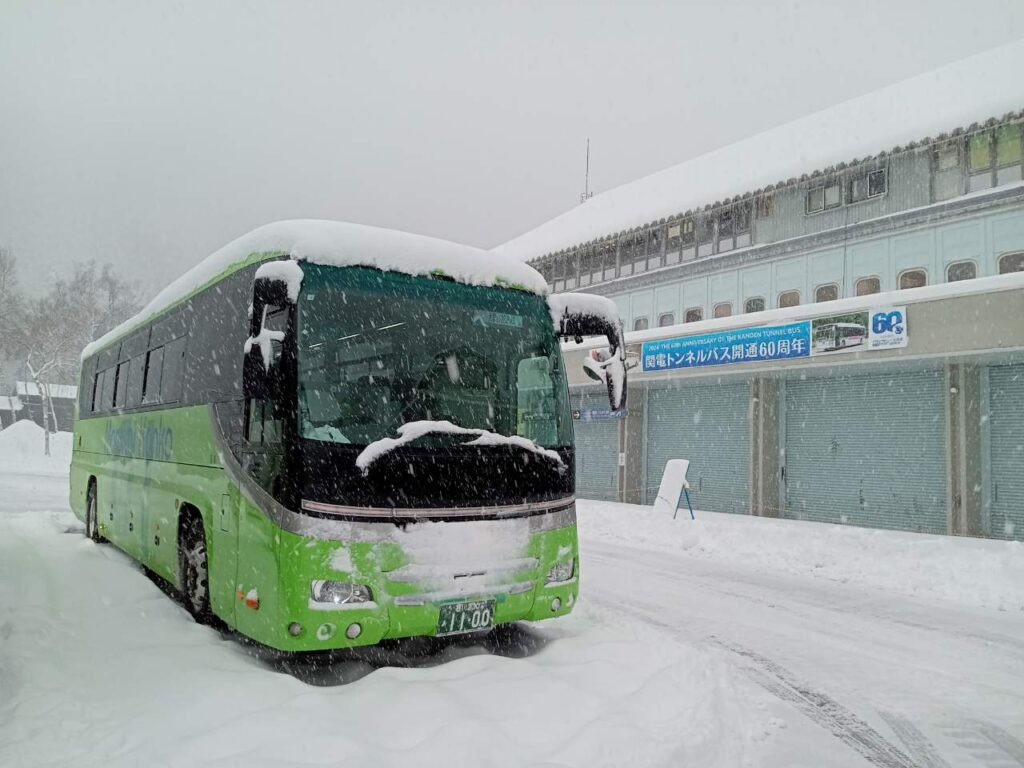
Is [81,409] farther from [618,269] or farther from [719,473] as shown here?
[618,269]

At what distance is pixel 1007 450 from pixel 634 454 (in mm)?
10307

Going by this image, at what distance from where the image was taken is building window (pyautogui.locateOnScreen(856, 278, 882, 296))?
19.8 metres

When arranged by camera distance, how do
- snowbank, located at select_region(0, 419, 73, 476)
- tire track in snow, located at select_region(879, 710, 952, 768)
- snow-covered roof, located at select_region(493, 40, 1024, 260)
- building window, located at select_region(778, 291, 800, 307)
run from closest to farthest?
tire track in snow, located at select_region(879, 710, 952, 768) → snow-covered roof, located at select_region(493, 40, 1024, 260) → building window, located at select_region(778, 291, 800, 307) → snowbank, located at select_region(0, 419, 73, 476)

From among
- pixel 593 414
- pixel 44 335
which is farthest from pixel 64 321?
pixel 593 414

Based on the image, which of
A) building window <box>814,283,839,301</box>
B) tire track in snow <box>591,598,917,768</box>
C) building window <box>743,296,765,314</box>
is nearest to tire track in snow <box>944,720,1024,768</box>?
tire track in snow <box>591,598,917,768</box>

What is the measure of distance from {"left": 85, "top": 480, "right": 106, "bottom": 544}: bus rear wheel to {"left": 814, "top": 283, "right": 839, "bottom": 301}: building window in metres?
18.3

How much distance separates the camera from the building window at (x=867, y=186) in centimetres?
1998

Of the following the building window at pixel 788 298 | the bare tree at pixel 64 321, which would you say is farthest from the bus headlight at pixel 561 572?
the bare tree at pixel 64 321

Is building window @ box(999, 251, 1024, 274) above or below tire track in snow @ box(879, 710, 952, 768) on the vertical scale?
above

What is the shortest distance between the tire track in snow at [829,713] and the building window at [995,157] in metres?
16.5

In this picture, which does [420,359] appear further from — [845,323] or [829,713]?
[845,323]

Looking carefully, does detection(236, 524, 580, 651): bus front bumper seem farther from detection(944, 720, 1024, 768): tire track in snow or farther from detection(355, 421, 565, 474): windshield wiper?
detection(944, 720, 1024, 768): tire track in snow

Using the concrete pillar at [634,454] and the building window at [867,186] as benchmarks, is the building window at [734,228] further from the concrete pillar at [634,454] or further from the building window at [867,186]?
the concrete pillar at [634,454]

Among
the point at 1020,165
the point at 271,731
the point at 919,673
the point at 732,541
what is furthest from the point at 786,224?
the point at 271,731
